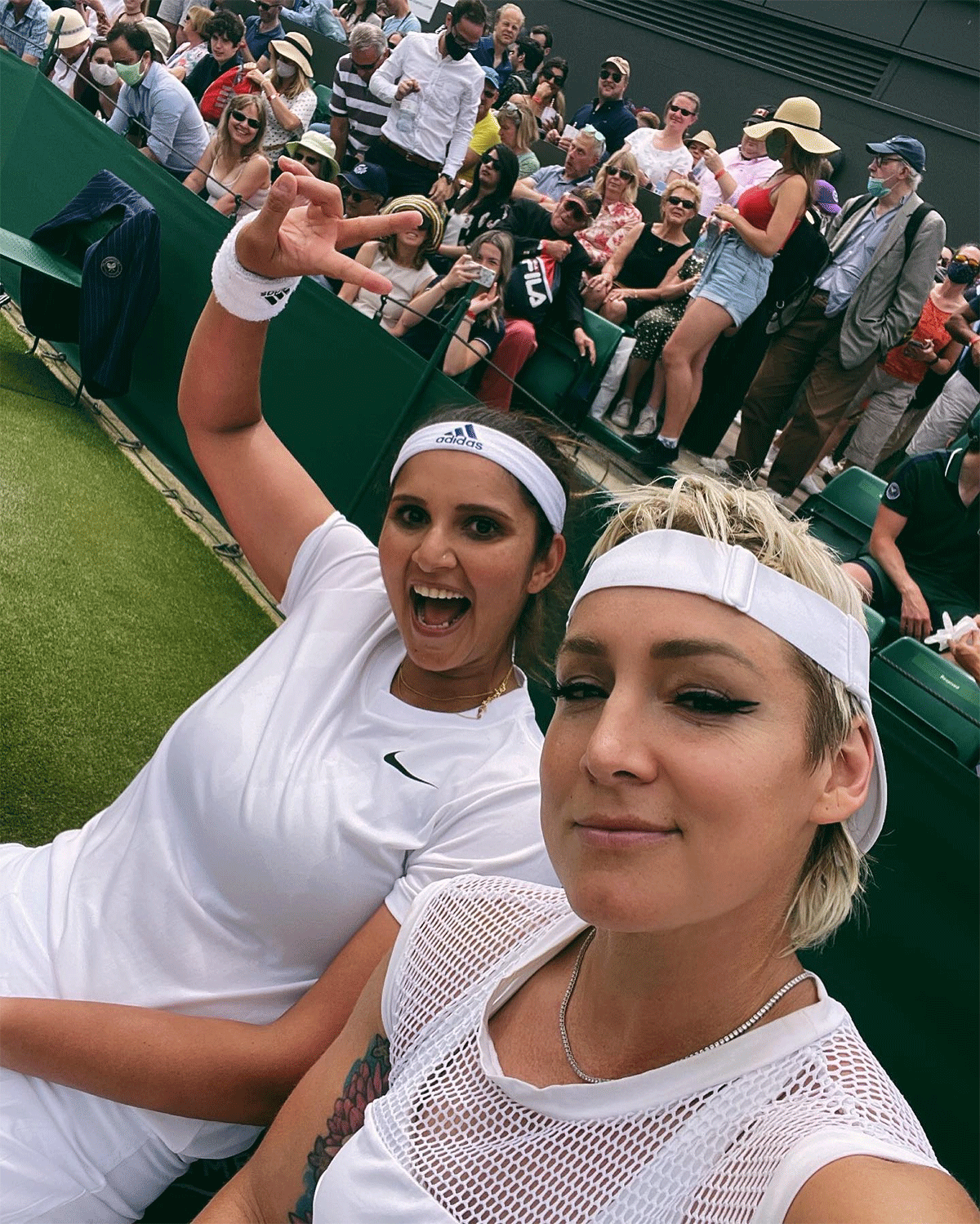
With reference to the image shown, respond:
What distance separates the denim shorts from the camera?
5824 millimetres

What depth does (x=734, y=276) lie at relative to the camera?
5.88m

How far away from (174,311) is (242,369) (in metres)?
3.88

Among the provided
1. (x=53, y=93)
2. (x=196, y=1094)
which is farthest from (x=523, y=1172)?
(x=53, y=93)

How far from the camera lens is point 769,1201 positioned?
3.26 ft

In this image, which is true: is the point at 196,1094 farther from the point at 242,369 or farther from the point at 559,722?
the point at 242,369

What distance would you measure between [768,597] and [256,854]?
970 millimetres

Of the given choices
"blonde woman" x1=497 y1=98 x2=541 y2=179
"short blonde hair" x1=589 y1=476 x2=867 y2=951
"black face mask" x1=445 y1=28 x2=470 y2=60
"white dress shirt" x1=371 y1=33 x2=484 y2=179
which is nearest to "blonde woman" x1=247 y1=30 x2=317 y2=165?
"white dress shirt" x1=371 y1=33 x2=484 y2=179

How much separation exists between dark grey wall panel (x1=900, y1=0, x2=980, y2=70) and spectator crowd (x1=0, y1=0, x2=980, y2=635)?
563cm

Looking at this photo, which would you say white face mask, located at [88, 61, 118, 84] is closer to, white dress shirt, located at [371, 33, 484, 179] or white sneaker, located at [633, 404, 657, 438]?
white dress shirt, located at [371, 33, 484, 179]

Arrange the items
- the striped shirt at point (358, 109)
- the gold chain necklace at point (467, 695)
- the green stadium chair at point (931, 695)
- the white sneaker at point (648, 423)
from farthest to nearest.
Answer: the striped shirt at point (358, 109), the white sneaker at point (648, 423), the green stadium chair at point (931, 695), the gold chain necklace at point (467, 695)

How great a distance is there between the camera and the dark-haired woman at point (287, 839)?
5.67 feet

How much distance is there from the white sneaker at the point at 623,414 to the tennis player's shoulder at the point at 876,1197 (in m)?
5.99

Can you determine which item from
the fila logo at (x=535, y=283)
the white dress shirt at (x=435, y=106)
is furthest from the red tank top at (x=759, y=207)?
the white dress shirt at (x=435, y=106)

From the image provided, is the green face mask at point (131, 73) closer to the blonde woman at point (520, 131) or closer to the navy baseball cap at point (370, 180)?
the navy baseball cap at point (370, 180)
